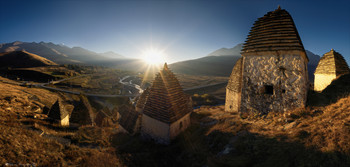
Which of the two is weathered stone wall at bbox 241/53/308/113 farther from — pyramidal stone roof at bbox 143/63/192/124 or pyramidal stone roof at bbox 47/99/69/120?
pyramidal stone roof at bbox 47/99/69/120

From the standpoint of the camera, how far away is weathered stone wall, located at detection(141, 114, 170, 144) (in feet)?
35.9

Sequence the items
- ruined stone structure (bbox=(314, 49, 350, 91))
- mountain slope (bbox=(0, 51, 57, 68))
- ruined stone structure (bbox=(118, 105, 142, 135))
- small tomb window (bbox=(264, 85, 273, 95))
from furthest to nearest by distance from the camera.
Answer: mountain slope (bbox=(0, 51, 57, 68)), ruined stone structure (bbox=(118, 105, 142, 135)), ruined stone structure (bbox=(314, 49, 350, 91)), small tomb window (bbox=(264, 85, 273, 95))

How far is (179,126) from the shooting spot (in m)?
12.1

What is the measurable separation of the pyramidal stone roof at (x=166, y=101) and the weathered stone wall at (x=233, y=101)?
7.71 meters

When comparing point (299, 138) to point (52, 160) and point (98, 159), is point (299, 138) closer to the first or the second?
point (98, 159)

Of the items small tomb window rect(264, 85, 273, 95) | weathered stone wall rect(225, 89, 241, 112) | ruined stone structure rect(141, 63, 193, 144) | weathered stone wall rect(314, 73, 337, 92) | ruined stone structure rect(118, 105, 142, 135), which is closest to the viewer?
small tomb window rect(264, 85, 273, 95)

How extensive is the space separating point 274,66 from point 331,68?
878cm

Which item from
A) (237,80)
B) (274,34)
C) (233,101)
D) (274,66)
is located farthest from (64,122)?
(274,34)

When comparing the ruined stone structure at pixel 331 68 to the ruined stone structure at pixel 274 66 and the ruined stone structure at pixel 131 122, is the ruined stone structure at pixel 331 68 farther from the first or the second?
the ruined stone structure at pixel 131 122

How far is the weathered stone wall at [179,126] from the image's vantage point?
11124 mm

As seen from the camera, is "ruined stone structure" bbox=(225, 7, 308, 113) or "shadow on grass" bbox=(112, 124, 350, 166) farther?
"ruined stone structure" bbox=(225, 7, 308, 113)

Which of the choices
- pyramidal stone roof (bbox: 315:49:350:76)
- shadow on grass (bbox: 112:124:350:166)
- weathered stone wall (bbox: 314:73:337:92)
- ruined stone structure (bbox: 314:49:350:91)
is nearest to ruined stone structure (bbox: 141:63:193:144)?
shadow on grass (bbox: 112:124:350:166)

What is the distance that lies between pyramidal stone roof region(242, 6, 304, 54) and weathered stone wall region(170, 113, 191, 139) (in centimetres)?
816

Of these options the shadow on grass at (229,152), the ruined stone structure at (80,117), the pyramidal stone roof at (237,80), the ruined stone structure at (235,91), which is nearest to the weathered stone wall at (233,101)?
the ruined stone structure at (235,91)
